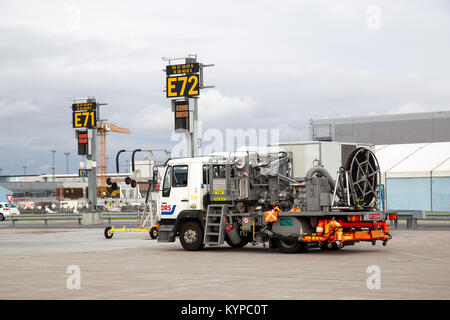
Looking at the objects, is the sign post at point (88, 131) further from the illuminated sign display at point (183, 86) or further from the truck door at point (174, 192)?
the truck door at point (174, 192)

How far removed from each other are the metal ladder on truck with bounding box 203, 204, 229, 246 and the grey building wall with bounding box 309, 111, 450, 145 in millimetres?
73241

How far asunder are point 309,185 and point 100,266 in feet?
20.5

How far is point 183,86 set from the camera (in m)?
36.1

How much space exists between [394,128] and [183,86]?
68.4 m

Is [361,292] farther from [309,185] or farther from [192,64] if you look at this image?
[192,64]

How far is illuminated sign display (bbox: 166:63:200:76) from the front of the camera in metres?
36.0

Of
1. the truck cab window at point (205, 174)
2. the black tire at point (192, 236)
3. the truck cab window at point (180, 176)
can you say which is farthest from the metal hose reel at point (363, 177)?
the truck cab window at point (180, 176)

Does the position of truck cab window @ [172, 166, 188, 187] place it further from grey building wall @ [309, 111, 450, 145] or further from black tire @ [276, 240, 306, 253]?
grey building wall @ [309, 111, 450, 145]

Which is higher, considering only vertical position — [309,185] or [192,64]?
[192,64]

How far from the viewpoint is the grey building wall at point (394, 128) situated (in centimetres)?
9575

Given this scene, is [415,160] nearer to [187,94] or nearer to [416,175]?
[416,175]

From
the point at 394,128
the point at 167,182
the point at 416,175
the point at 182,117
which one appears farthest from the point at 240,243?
the point at 394,128
